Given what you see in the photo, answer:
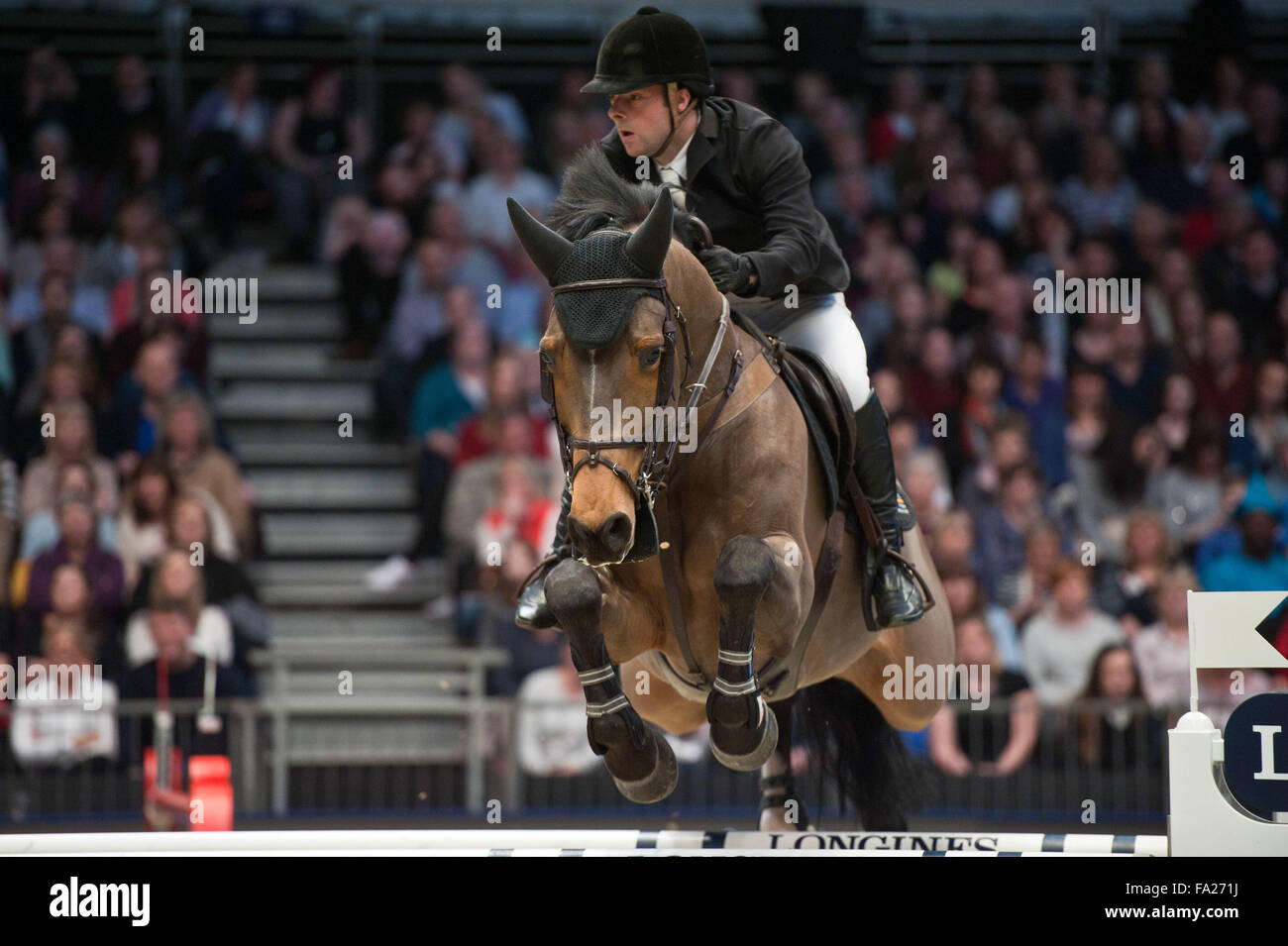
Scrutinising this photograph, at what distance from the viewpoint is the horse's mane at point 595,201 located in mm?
4637

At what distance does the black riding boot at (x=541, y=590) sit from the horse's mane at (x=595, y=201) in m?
0.82

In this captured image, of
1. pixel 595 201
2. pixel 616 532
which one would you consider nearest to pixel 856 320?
pixel 595 201

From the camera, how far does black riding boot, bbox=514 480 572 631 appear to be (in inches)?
195

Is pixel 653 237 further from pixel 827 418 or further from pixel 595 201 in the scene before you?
pixel 827 418

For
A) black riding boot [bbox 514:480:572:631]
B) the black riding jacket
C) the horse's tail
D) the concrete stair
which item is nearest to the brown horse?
black riding boot [bbox 514:480:572:631]

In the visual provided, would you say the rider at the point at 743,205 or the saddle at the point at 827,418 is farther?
the saddle at the point at 827,418

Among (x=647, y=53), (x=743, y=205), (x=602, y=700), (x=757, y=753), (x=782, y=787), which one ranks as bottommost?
(x=782, y=787)

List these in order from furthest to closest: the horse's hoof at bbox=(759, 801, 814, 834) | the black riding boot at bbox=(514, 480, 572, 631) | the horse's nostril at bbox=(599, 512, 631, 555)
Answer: the horse's hoof at bbox=(759, 801, 814, 834) < the black riding boot at bbox=(514, 480, 572, 631) < the horse's nostril at bbox=(599, 512, 631, 555)

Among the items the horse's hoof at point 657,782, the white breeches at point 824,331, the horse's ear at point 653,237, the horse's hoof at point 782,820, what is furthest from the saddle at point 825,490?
the horse's hoof at point 782,820

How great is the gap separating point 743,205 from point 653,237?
1.03 metres

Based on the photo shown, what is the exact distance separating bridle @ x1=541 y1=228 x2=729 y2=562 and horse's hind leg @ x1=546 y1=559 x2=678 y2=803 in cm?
17

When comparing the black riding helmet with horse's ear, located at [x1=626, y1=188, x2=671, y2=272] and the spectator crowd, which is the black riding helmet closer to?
horse's ear, located at [x1=626, y1=188, x2=671, y2=272]

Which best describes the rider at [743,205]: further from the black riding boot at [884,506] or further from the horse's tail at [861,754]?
the horse's tail at [861,754]

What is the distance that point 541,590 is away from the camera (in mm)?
5137
